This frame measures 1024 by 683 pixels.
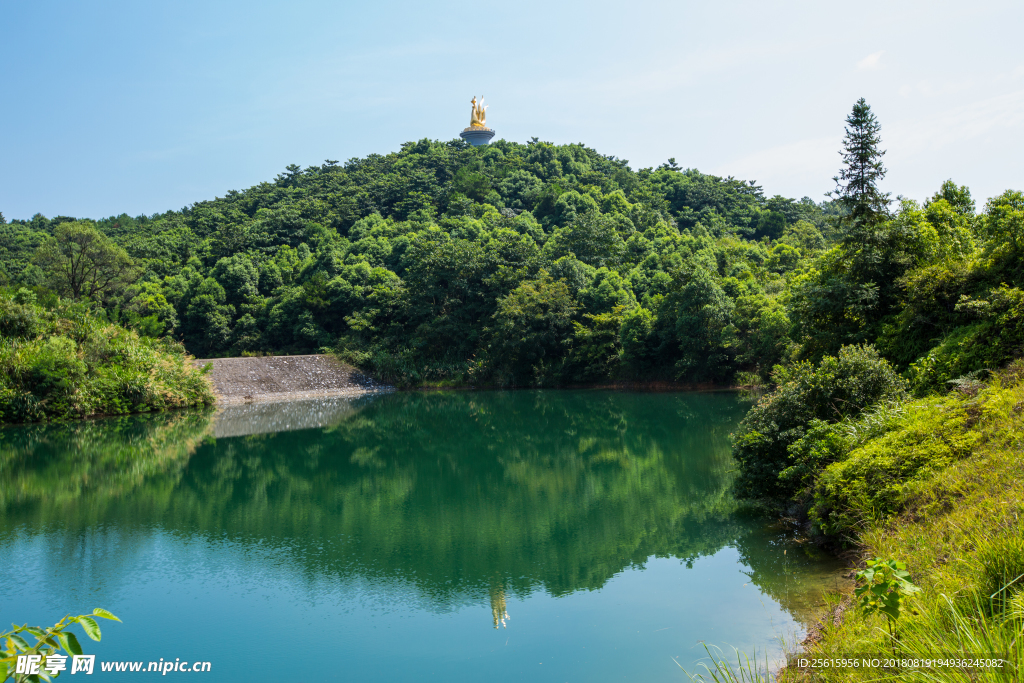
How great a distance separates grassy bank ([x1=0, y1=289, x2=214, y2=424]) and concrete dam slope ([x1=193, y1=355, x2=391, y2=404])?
14.8ft

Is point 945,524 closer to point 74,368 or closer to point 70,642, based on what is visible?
point 70,642

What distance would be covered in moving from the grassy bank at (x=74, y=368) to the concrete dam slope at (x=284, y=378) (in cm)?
450

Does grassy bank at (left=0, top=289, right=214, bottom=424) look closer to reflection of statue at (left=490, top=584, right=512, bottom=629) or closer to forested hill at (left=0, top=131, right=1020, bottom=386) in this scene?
forested hill at (left=0, top=131, right=1020, bottom=386)

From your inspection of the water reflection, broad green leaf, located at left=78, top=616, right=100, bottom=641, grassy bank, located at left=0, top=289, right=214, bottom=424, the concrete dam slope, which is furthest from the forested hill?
broad green leaf, located at left=78, top=616, right=100, bottom=641

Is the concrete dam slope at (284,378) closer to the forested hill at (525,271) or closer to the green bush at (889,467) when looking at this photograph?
the forested hill at (525,271)

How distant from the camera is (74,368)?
24.3 m

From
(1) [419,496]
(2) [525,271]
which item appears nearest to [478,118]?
(2) [525,271]

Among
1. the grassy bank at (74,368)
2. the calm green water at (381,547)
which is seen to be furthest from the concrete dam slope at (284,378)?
the calm green water at (381,547)

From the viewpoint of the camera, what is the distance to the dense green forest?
50.0 feet

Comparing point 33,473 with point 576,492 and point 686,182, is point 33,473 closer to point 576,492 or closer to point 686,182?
point 576,492

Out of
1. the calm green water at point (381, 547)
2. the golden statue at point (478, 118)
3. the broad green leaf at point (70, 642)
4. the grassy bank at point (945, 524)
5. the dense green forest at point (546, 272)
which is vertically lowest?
the calm green water at point (381, 547)

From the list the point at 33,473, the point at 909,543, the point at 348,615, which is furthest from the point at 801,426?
the point at 33,473

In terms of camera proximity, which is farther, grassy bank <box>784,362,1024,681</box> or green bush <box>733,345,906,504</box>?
green bush <box>733,345,906,504</box>

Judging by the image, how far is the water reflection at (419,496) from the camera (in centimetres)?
909
